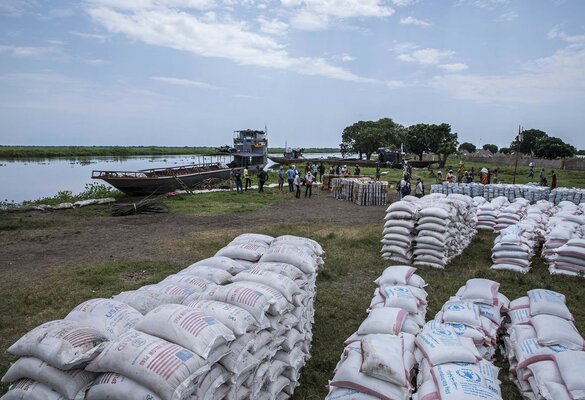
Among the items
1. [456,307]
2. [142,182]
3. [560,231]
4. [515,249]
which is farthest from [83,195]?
[560,231]

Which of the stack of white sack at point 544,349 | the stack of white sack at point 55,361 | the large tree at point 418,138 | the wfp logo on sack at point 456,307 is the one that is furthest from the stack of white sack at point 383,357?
the large tree at point 418,138

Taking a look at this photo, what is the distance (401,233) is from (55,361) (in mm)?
7432

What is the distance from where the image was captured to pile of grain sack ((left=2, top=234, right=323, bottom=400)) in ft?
8.29

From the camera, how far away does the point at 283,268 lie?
4676mm

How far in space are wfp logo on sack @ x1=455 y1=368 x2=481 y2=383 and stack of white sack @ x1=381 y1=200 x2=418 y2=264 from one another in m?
5.31

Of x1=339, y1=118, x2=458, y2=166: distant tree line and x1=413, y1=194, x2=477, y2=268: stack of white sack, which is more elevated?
Result: x1=339, y1=118, x2=458, y2=166: distant tree line

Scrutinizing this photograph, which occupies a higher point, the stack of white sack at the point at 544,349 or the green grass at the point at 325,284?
the stack of white sack at the point at 544,349

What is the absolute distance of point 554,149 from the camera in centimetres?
5116

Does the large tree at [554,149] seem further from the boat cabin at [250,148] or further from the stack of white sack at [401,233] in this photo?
the stack of white sack at [401,233]

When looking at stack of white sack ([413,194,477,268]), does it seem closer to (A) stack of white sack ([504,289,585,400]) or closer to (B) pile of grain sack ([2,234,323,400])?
(A) stack of white sack ([504,289,585,400])

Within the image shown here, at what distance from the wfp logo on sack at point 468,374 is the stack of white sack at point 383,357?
455 mm

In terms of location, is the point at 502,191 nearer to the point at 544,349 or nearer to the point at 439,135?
the point at 544,349

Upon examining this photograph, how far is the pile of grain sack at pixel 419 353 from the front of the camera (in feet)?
10.6

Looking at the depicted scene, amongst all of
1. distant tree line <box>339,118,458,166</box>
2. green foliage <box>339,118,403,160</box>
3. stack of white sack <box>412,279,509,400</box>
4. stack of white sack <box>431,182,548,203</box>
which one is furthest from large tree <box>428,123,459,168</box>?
stack of white sack <box>412,279,509,400</box>
